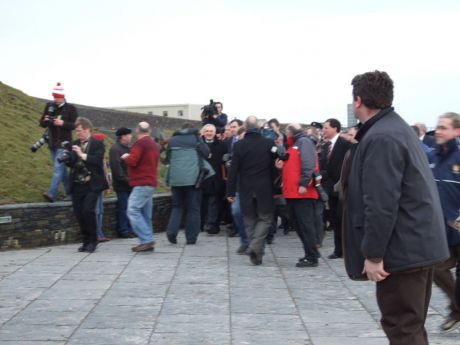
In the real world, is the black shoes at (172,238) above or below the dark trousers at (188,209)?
below

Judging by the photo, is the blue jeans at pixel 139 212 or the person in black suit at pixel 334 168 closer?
the person in black suit at pixel 334 168

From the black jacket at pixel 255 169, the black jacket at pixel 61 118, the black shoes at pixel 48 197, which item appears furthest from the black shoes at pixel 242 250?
the black jacket at pixel 61 118

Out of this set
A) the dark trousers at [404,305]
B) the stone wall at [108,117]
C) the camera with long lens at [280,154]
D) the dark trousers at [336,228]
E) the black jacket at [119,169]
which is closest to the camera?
the dark trousers at [404,305]

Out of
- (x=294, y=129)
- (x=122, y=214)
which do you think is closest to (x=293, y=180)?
(x=294, y=129)

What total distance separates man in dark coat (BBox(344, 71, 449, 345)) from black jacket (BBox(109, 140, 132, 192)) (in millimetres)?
8436

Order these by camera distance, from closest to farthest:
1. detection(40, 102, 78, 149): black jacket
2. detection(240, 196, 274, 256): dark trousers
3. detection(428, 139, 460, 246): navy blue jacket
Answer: detection(428, 139, 460, 246): navy blue jacket
detection(240, 196, 274, 256): dark trousers
detection(40, 102, 78, 149): black jacket

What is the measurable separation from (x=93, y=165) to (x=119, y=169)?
196cm

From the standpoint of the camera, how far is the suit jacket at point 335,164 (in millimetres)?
10148

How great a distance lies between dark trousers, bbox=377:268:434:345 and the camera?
4199 mm

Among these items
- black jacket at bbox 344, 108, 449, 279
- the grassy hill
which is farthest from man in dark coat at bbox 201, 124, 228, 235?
black jacket at bbox 344, 108, 449, 279

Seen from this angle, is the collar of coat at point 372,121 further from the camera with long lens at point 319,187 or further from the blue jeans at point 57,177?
the blue jeans at point 57,177

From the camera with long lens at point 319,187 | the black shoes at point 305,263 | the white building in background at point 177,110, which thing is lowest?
the black shoes at point 305,263

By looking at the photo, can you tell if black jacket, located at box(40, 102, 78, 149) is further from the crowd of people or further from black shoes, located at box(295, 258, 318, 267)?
black shoes, located at box(295, 258, 318, 267)

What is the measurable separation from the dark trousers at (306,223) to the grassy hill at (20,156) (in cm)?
484
